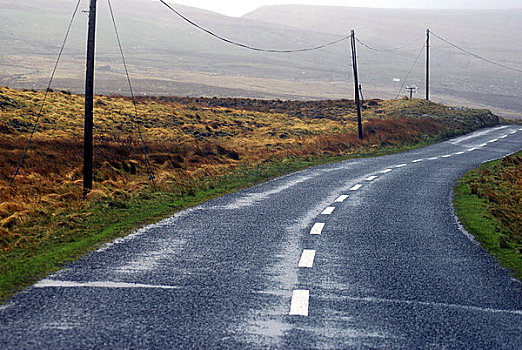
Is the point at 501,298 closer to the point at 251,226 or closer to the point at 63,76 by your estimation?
the point at 251,226

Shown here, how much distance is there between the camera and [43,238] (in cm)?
1041

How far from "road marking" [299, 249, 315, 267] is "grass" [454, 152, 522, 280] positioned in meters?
2.88

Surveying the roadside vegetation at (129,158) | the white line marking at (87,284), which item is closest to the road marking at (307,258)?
the white line marking at (87,284)

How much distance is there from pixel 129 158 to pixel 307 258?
1624cm

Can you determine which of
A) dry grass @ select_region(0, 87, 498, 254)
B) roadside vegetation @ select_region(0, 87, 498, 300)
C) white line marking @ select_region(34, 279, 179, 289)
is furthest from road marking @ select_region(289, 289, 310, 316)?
dry grass @ select_region(0, 87, 498, 254)

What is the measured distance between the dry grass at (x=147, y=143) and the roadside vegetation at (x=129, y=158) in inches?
2.2

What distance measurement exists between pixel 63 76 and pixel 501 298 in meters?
141

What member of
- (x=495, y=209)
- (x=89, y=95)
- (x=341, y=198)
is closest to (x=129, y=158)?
(x=89, y=95)

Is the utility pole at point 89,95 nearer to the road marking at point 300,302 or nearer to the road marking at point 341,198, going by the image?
the road marking at point 341,198

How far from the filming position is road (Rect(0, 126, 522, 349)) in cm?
539

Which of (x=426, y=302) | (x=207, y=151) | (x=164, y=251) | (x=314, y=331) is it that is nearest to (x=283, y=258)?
(x=164, y=251)

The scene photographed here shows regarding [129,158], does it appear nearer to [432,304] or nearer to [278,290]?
[278,290]

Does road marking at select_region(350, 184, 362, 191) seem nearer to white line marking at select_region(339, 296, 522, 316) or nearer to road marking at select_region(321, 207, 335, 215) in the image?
road marking at select_region(321, 207, 335, 215)

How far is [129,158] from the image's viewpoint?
23547mm
